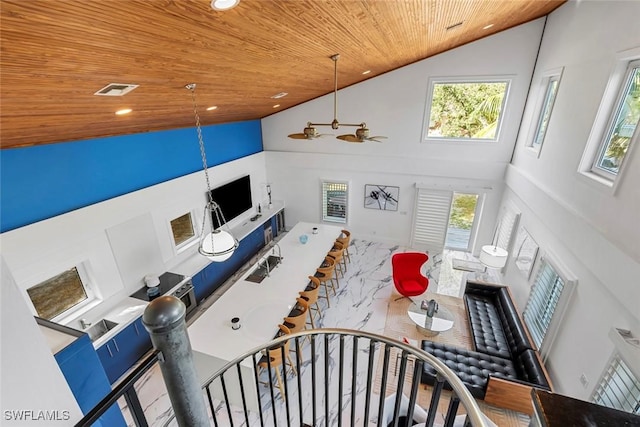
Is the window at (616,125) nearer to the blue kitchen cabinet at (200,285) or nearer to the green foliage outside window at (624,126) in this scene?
the green foliage outside window at (624,126)

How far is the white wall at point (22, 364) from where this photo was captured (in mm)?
919

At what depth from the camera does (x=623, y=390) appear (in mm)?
2756

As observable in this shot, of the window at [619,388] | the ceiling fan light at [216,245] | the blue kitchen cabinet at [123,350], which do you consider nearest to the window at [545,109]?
the window at [619,388]

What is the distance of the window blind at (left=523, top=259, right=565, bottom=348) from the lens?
411cm

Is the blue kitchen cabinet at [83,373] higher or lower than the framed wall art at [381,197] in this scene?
higher

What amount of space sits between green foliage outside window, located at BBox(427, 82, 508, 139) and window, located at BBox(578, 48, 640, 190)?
3.17 meters

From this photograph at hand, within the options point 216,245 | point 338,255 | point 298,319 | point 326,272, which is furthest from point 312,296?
point 216,245

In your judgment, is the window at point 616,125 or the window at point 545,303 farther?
the window at point 545,303

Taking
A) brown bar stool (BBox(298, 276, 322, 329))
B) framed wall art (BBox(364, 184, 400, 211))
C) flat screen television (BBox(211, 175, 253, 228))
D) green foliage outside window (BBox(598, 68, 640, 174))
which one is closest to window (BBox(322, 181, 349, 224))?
framed wall art (BBox(364, 184, 400, 211))

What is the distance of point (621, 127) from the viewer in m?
3.30

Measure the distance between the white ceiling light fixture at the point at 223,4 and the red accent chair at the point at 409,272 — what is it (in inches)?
209

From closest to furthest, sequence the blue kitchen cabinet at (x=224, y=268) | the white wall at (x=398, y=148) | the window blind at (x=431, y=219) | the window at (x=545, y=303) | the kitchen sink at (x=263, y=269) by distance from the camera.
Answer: the window at (x=545, y=303) < the kitchen sink at (x=263, y=269) < the blue kitchen cabinet at (x=224, y=268) < the white wall at (x=398, y=148) < the window blind at (x=431, y=219)

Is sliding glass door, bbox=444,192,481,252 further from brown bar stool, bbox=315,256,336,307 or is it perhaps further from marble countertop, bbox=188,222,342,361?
marble countertop, bbox=188,222,342,361

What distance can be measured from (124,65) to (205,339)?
3.33 m
